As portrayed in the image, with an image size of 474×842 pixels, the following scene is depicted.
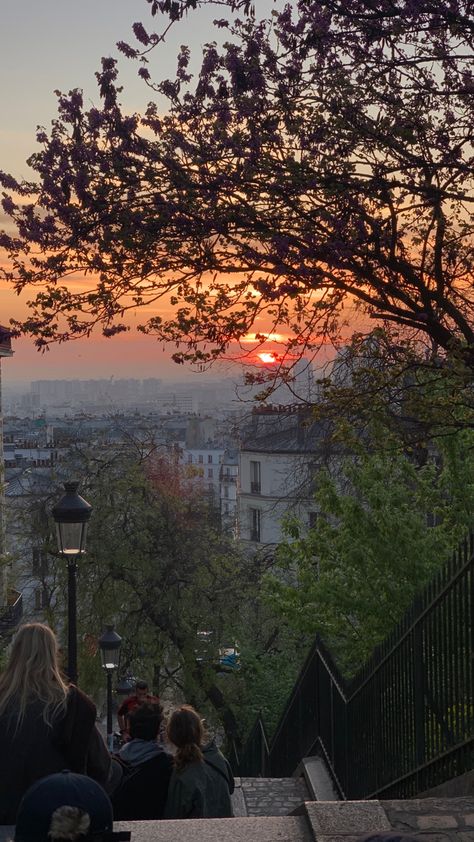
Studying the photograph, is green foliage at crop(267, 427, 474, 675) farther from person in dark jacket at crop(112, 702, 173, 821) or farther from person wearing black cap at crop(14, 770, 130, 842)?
person wearing black cap at crop(14, 770, 130, 842)

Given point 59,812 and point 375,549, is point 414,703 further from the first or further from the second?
point 375,549

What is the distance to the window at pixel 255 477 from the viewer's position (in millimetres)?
65250

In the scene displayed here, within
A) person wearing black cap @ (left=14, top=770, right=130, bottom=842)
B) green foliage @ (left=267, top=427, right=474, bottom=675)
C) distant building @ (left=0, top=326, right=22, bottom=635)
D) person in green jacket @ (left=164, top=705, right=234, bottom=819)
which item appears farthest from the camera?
distant building @ (left=0, top=326, right=22, bottom=635)

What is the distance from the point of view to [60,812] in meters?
3.35

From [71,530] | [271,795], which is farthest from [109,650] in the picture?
[271,795]

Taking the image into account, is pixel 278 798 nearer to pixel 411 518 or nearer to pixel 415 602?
pixel 415 602

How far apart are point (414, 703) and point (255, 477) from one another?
57.7 m

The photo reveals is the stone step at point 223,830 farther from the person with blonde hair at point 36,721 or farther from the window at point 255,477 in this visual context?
the window at point 255,477

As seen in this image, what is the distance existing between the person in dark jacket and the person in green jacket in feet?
0.30

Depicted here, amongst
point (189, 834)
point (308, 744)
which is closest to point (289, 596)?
point (308, 744)

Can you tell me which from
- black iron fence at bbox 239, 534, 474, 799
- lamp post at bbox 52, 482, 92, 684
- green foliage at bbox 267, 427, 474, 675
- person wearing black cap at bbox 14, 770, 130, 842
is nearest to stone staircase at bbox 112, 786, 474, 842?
black iron fence at bbox 239, 534, 474, 799

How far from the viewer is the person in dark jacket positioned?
6.89 m

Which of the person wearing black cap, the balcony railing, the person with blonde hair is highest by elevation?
the person wearing black cap

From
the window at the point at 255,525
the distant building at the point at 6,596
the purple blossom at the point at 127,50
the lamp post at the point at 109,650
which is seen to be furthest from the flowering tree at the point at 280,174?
the window at the point at 255,525
